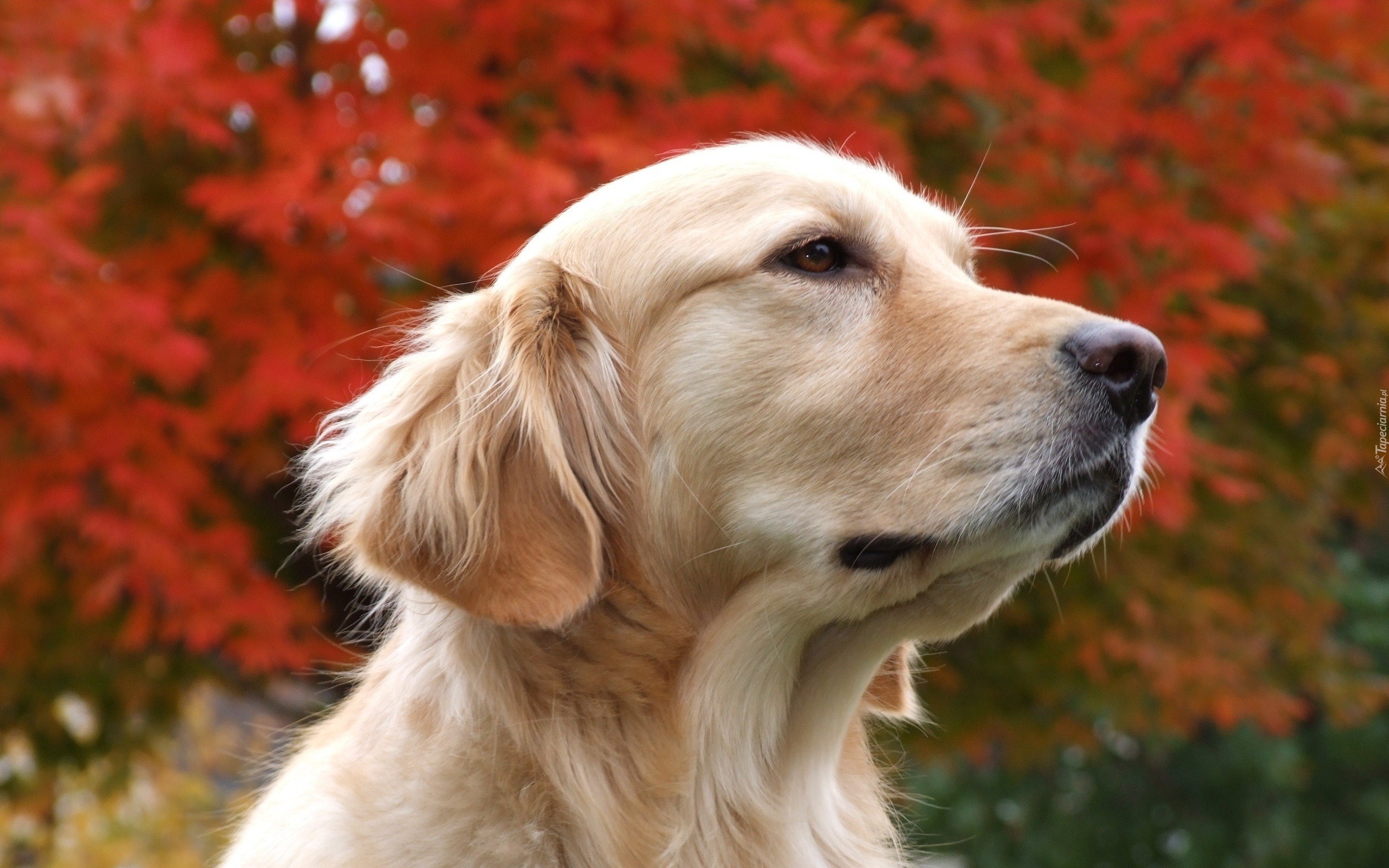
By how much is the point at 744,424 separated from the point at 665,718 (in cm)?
58

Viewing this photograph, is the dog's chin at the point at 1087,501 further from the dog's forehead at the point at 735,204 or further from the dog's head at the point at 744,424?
the dog's forehead at the point at 735,204

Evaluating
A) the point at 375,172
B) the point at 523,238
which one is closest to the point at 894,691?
the point at 523,238

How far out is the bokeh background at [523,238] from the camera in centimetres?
445

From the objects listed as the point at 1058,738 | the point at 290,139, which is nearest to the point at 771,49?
the point at 290,139

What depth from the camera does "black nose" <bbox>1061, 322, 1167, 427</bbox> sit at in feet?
8.18

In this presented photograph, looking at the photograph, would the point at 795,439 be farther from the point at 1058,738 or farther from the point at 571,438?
the point at 1058,738

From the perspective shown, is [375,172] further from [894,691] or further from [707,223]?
[894,691]

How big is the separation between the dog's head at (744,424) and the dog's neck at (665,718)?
10 centimetres

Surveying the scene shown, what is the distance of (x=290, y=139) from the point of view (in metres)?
4.55

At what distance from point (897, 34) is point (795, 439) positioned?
3395mm

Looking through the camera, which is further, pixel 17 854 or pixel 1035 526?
pixel 17 854

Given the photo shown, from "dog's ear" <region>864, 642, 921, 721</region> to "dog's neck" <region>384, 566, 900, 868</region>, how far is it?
1.47 feet

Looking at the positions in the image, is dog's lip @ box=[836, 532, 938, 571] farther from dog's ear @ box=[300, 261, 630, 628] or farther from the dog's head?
dog's ear @ box=[300, 261, 630, 628]

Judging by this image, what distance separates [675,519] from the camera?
2656 mm
